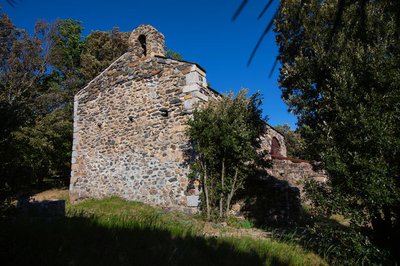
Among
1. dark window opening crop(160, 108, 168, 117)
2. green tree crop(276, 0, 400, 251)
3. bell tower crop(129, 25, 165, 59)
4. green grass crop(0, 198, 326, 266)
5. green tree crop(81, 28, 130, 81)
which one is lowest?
green grass crop(0, 198, 326, 266)

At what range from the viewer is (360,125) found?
517cm

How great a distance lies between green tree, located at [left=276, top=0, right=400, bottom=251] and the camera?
485 cm

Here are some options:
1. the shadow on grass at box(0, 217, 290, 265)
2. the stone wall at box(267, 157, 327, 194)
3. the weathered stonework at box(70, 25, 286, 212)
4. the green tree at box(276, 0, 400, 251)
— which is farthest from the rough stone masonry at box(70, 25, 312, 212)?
the stone wall at box(267, 157, 327, 194)

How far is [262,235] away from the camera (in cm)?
738

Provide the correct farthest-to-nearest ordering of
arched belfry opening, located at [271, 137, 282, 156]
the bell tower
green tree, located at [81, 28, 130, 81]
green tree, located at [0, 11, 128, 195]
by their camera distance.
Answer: green tree, located at [81, 28, 130, 81] → arched belfry opening, located at [271, 137, 282, 156] → green tree, located at [0, 11, 128, 195] → the bell tower

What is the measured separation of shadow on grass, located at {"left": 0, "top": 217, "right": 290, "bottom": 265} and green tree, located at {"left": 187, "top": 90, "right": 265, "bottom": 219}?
3.12 metres

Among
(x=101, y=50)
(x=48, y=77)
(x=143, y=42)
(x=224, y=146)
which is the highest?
(x=101, y=50)

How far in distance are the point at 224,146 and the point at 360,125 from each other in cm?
403

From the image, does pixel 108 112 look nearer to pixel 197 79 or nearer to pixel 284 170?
pixel 197 79

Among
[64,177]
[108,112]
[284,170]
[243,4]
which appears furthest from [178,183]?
[64,177]

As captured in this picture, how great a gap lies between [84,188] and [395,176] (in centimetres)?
1170

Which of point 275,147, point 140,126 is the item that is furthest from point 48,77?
point 275,147

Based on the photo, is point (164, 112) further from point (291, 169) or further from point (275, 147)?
point (275, 147)

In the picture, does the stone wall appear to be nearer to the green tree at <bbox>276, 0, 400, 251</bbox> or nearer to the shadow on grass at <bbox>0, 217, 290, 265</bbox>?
the green tree at <bbox>276, 0, 400, 251</bbox>
